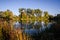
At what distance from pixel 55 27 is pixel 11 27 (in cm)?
264

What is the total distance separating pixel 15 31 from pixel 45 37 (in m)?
1.27

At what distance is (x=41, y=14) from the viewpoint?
25078 millimetres

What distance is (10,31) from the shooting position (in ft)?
15.9

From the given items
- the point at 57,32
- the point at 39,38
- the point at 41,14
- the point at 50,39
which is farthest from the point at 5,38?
the point at 41,14

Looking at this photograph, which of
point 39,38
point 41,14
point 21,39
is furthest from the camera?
point 41,14

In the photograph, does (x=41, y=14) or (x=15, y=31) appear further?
(x=41, y=14)

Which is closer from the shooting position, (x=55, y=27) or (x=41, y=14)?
(x=55, y=27)

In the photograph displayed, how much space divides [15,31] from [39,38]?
111 centimetres

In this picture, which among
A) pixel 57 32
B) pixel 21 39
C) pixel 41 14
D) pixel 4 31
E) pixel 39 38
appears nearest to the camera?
pixel 21 39

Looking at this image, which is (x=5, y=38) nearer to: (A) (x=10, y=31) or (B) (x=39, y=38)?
(A) (x=10, y=31)

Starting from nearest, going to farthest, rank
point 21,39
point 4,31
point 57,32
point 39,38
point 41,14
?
point 21,39 < point 4,31 < point 39,38 < point 57,32 < point 41,14

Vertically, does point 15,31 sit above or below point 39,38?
above

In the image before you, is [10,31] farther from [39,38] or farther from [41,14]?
[41,14]

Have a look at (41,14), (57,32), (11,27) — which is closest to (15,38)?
(11,27)
